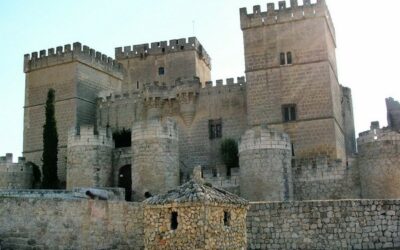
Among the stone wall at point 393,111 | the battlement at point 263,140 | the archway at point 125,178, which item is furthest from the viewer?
the stone wall at point 393,111

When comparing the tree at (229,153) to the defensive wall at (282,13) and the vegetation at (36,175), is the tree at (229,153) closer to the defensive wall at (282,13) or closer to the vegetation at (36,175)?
the defensive wall at (282,13)

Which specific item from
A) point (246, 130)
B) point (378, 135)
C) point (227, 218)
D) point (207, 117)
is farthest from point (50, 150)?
point (227, 218)

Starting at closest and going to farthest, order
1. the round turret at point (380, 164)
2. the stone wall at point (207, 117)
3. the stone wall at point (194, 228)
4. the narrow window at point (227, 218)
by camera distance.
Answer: the stone wall at point (194, 228) → the narrow window at point (227, 218) → the round turret at point (380, 164) → the stone wall at point (207, 117)

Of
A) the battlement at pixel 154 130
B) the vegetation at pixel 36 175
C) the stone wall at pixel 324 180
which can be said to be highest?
the battlement at pixel 154 130

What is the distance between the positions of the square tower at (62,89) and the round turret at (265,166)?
38.4 feet

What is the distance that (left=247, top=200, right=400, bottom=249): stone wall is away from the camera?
15.0 meters

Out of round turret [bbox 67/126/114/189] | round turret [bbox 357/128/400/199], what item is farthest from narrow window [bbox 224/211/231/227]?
round turret [bbox 67/126/114/189]

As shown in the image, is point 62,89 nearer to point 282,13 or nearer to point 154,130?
point 154,130

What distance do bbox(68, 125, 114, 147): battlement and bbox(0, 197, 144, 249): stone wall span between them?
29.7ft

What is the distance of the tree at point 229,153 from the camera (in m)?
28.8

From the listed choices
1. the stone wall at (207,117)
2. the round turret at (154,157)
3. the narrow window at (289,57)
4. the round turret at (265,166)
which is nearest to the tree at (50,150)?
the stone wall at (207,117)

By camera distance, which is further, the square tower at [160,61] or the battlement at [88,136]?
the square tower at [160,61]

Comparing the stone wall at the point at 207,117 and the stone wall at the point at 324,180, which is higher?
the stone wall at the point at 207,117

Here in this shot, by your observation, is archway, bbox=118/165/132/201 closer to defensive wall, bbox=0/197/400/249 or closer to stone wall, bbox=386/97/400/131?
defensive wall, bbox=0/197/400/249
